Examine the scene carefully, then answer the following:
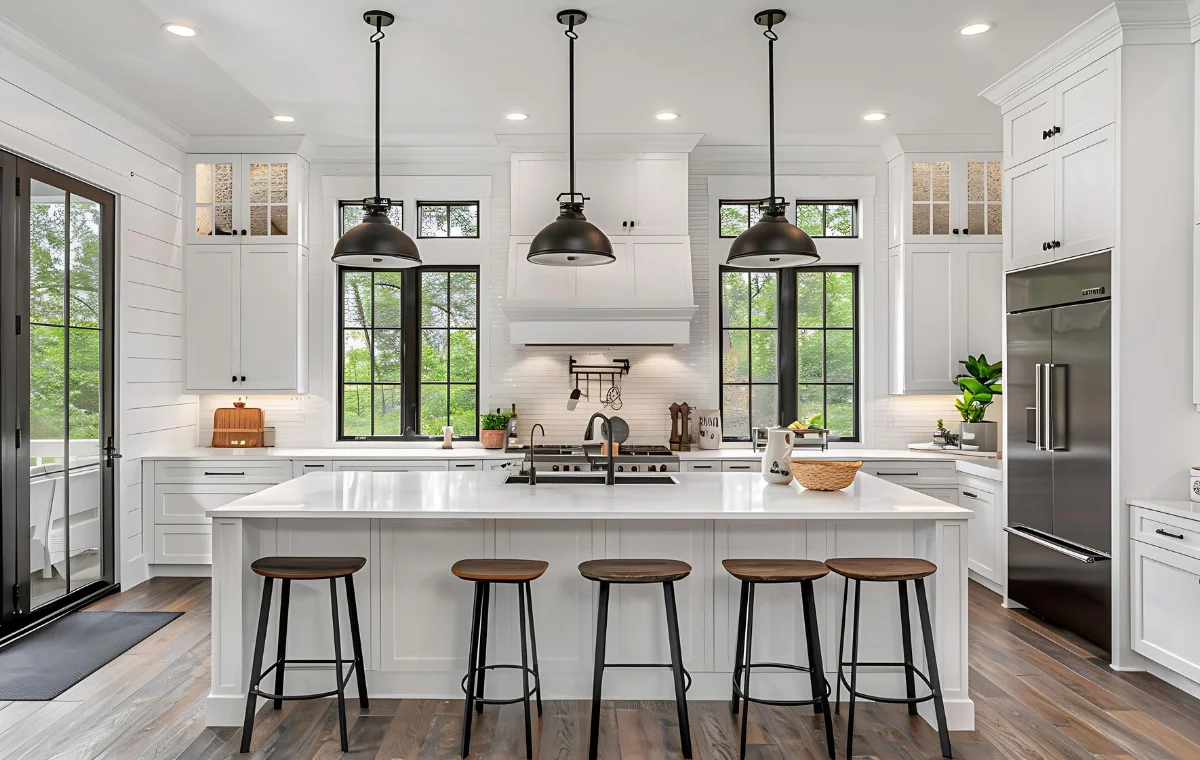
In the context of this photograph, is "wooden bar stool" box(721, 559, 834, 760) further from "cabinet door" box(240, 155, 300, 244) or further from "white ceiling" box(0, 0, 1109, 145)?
"cabinet door" box(240, 155, 300, 244)

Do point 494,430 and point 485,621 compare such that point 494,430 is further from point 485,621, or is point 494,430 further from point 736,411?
point 485,621

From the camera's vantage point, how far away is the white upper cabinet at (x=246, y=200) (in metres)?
5.60

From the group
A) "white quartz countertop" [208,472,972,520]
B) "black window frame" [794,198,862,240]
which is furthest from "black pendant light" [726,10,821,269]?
"black window frame" [794,198,862,240]

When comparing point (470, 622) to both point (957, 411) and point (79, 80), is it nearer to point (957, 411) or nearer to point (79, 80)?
point (79, 80)

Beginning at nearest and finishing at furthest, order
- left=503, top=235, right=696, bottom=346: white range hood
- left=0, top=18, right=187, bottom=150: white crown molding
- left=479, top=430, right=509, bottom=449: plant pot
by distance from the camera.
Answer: left=0, top=18, right=187, bottom=150: white crown molding → left=503, top=235, right=696, bottom=346: white range hood → left=479, top=430, right=509, bottom=449: plant pot

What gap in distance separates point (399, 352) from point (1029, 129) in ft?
14.4

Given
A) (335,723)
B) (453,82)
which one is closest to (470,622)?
(335,723)

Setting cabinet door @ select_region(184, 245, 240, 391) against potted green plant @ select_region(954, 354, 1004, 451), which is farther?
cabinet door @ select_region(184, 245, 240, 391)

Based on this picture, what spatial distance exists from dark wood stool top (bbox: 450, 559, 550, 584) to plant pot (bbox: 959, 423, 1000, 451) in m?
3.73

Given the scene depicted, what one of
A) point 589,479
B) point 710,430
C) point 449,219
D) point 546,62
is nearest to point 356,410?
point 449,219

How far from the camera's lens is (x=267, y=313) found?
5.59m

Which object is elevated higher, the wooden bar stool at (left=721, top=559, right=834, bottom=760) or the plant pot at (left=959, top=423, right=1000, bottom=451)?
the plant pot at (left=959, top=423, right=1000, bottom=451)

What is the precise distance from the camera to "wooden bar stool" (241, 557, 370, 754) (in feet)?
9.36

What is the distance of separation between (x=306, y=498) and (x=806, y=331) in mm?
4049
